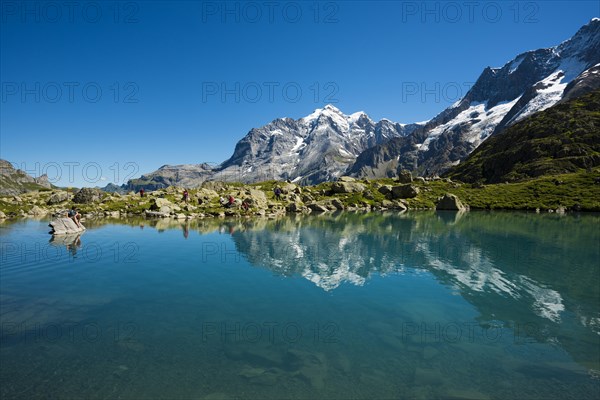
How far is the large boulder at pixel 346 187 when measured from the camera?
134 m

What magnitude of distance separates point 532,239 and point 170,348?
49187 mm

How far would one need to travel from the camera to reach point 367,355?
12602mm

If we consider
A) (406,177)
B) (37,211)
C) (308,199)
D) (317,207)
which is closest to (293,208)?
(317,207)

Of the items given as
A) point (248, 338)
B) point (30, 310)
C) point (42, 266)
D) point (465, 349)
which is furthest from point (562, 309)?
point (42, 266)

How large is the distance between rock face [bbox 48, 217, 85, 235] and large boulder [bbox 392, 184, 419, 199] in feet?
376

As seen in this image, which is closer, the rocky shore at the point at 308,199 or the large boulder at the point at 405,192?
the rocky shore at the point at 308,199

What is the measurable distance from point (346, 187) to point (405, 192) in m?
25.3

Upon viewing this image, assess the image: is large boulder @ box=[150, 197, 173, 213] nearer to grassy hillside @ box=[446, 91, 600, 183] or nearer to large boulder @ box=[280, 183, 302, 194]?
large boulder @ box=[280, 183, 302, 194]

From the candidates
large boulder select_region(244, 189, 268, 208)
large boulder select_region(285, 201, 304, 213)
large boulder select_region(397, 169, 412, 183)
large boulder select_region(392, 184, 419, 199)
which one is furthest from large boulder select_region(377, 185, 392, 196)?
large boulder select_region(244, 189, 268, 208)

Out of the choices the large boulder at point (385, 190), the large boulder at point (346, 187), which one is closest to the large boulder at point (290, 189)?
the large boulder at point (346, 187)

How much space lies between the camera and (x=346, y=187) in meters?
135

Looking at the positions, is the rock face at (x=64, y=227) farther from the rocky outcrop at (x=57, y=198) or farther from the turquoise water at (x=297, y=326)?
the rocky outcrop at (x=57, y=198)

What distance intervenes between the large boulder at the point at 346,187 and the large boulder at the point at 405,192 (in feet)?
45.8

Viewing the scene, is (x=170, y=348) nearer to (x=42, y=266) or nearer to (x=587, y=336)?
(x=587, y=336)
